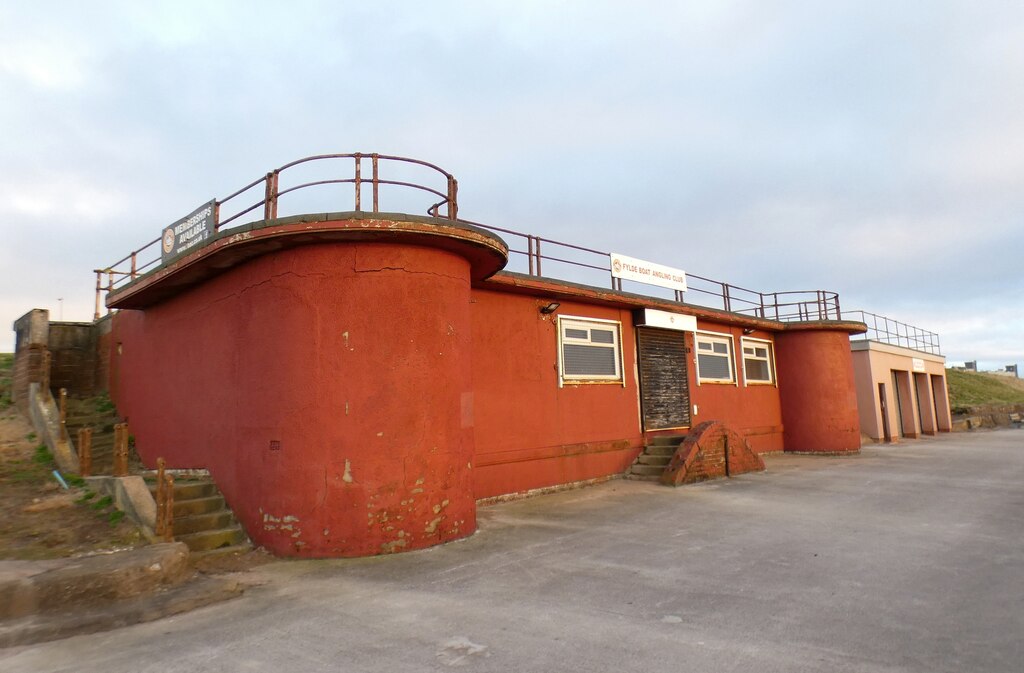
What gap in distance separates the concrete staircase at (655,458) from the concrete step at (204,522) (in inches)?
346

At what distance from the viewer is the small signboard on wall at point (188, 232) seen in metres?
9.54

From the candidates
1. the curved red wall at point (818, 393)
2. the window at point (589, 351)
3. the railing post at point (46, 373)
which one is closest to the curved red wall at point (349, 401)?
the window at point (589, 351)

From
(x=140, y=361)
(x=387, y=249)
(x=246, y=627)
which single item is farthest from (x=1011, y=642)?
(x=140, y=361)

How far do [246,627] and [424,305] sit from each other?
4404 mm

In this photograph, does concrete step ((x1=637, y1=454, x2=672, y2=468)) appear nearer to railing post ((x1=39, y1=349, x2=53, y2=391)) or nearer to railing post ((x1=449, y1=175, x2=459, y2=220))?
railing post ((x1=449, y1=175, x2=459, y2=220))

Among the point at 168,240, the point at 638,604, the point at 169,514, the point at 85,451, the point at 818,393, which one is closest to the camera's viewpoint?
the point at 638,604

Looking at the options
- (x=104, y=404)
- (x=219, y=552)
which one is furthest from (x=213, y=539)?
(x=104, y=404)

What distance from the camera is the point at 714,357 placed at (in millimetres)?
17406

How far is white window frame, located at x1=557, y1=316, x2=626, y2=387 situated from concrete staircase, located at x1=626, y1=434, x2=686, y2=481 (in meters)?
1.80

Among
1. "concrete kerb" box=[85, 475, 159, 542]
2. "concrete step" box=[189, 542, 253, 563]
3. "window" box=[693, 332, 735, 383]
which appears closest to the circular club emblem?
"concrete kerb" box=[85, 475, 159, 542]

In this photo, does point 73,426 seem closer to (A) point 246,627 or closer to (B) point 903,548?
(A) point 246,627

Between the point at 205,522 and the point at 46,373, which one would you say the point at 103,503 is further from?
the point at 46,373

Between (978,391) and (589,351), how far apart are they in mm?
50237

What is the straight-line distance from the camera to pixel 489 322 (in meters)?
11.5
